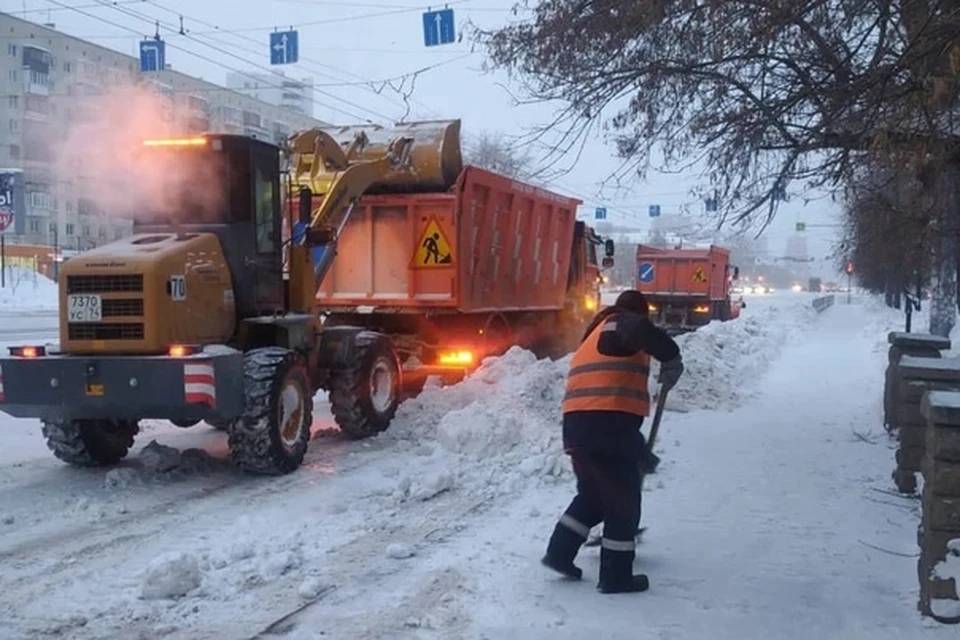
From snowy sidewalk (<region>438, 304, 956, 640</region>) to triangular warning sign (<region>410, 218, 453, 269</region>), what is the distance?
390 centimetres

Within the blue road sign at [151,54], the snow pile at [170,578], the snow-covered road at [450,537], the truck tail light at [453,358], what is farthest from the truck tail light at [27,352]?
the blue road sign at [151,54]

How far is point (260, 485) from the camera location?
8703mm

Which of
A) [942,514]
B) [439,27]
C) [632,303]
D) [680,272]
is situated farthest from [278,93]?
[942,514]

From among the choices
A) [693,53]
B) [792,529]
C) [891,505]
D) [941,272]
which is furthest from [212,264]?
[941,272]

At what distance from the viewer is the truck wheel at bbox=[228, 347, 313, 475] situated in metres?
8.73

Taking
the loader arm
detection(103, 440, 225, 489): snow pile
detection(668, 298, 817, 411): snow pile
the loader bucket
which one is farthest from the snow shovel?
the loader bucket

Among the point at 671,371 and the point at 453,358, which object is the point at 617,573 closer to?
the point at 671,371

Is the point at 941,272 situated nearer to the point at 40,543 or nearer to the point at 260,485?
the point at 260,485

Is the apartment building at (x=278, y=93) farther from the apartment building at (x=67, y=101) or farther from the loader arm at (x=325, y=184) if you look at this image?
the loader arm at (x=325, y=184)

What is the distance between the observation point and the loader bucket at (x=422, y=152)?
13273mm

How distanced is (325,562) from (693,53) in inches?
186

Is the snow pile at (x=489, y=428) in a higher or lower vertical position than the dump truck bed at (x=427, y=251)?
lower

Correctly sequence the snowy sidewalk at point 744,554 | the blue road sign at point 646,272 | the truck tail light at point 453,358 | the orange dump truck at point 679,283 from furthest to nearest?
1. the orange dump truck at point 679,283
2. the blue road sign at point 646,272
3. the truck tail light at point 453,358
4. the snowy sidewalk at point 744,554

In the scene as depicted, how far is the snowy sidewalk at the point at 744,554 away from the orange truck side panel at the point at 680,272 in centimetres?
2135
